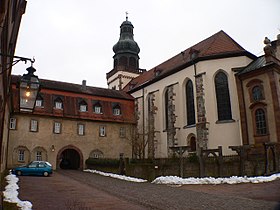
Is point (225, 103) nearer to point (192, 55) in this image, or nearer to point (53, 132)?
point (192, 55)

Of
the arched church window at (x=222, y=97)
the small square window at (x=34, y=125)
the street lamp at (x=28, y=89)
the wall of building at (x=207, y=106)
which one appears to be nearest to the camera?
the street lamp at (x=28, y=89)

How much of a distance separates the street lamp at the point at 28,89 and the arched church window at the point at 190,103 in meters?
22.2

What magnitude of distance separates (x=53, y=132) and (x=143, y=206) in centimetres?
2160

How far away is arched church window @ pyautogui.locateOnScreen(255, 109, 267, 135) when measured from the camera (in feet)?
73.9

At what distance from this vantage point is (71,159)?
32.3m

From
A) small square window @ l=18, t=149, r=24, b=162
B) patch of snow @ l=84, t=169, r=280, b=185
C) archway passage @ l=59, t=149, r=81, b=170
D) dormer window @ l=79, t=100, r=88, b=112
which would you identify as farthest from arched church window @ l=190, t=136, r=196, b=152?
small square window @ l=18, t=149, r=24, b=162

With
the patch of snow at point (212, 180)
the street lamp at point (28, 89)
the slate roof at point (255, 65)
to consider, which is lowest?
the patch of snow at point (212, 180)

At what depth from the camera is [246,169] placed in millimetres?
17234

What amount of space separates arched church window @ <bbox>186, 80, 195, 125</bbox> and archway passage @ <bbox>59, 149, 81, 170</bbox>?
1268cm

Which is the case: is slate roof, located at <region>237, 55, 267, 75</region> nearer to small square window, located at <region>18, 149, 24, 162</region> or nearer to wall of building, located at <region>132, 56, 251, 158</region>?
wall of building, located at <region>132, 56, 251, 158</region>

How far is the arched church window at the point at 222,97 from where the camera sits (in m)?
25.3

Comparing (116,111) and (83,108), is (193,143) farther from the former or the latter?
(83,108)

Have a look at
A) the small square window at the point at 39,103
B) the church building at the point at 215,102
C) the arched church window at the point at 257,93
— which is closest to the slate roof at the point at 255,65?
the church building at the point at 215,102

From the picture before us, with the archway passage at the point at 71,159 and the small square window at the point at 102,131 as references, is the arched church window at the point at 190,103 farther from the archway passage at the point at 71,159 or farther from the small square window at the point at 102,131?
the archway passage at the point at 71,159
